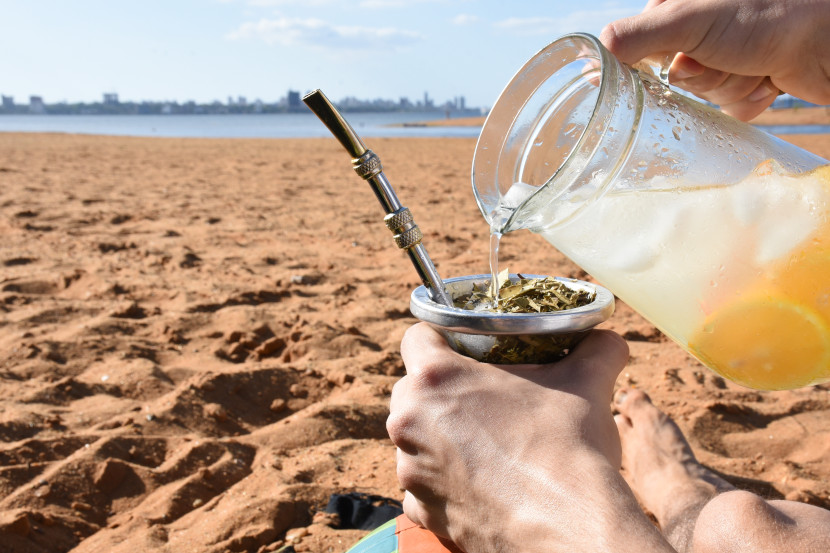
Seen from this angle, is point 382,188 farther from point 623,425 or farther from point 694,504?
point 623,425

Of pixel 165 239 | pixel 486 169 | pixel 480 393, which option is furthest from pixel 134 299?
pixel 480 393

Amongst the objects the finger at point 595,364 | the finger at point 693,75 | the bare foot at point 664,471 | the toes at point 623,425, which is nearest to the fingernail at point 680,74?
the finger at point 693,75

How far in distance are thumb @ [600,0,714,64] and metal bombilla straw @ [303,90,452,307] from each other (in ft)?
1.82

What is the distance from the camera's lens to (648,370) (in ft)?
10.1

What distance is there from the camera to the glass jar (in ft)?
3.90

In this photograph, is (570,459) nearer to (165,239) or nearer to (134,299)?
(134,299)

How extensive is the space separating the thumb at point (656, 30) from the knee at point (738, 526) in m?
0.96

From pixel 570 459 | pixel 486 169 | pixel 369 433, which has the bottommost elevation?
pixel 369 433

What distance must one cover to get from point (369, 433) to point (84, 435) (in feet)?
3.08

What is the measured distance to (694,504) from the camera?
2.09m

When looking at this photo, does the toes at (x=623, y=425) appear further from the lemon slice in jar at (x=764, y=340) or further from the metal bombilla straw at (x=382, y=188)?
the metal bombilla straw at (x=382, y=188)

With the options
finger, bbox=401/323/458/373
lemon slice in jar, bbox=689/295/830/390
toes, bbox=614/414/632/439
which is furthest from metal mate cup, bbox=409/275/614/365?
toes, bbox=614/414/632/439

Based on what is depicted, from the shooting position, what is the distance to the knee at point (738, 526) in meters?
→ 1.47

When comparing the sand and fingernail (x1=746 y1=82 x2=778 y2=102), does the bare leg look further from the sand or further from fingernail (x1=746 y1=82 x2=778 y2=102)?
fingernail (x1=746 y1=82 x2=778 y2=102)
